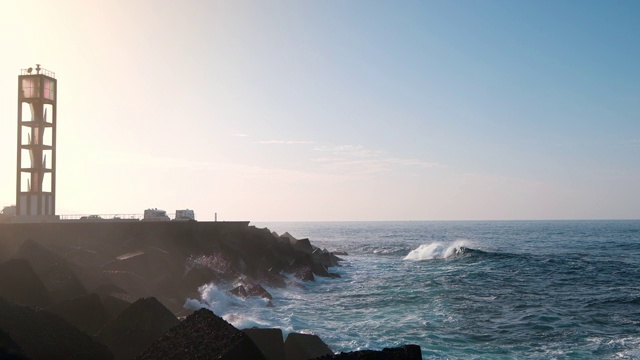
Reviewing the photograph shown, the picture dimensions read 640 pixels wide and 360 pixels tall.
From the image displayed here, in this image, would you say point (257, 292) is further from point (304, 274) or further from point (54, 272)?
point (54, 272)

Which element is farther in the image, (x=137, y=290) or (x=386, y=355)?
(x=137, y=290)

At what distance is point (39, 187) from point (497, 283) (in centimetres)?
2392

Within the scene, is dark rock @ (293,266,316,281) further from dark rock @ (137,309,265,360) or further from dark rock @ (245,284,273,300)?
dark rock @ (137,309,265,360)

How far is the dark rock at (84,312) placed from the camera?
34.4 ft

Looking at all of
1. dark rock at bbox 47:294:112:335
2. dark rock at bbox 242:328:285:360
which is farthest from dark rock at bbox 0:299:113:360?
dark rock at bbox 242:328:285:360

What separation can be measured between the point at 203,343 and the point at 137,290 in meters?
8.51

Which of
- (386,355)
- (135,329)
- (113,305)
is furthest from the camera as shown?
(113,305)

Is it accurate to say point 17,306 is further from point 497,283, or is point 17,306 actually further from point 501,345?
point 497,283

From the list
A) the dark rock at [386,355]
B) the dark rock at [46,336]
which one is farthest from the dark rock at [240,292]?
the dark rock at [386,355]

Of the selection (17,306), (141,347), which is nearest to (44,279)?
(17,306)

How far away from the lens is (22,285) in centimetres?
Result: 1170

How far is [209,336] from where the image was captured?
25.7ft

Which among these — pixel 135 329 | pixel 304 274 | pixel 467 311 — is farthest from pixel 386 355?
pixel 304 274

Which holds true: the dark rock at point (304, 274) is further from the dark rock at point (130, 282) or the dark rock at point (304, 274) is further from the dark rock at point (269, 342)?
the dark rock at point (269, 342)
